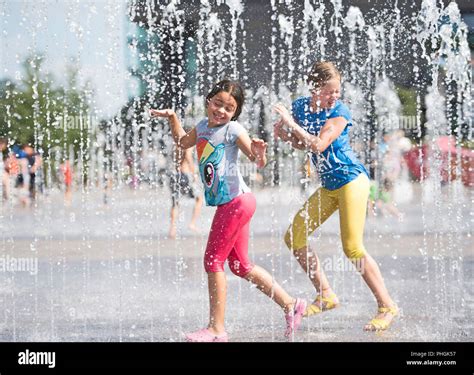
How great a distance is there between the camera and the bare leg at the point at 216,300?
441 centimetres

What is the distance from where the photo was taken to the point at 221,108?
4539mm

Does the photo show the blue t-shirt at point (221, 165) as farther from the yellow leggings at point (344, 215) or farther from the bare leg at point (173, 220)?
the bare leg at point (173, 220)

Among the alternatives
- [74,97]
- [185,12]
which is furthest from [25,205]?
[74,97]

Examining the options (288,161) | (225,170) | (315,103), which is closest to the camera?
(225,170)

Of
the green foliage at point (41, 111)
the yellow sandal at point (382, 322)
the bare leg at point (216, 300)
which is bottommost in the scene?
the yellow sandal at point (382, 322)

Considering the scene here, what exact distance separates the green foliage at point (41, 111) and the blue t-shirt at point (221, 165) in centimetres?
2715

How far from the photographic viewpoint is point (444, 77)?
21875 mm

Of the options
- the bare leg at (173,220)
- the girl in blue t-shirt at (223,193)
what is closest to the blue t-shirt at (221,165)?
the girl in blue t-shirt at (223,193)

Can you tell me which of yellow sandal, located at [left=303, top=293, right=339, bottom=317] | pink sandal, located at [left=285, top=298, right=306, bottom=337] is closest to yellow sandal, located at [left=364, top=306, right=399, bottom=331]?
yellow sandal, located at [left=303, top=293, right=339, bottom=317]

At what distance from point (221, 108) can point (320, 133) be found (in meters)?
0.52

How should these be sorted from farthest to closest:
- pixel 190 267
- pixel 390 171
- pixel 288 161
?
pixel 288 161, pixel 390 171, pixel 190 267
